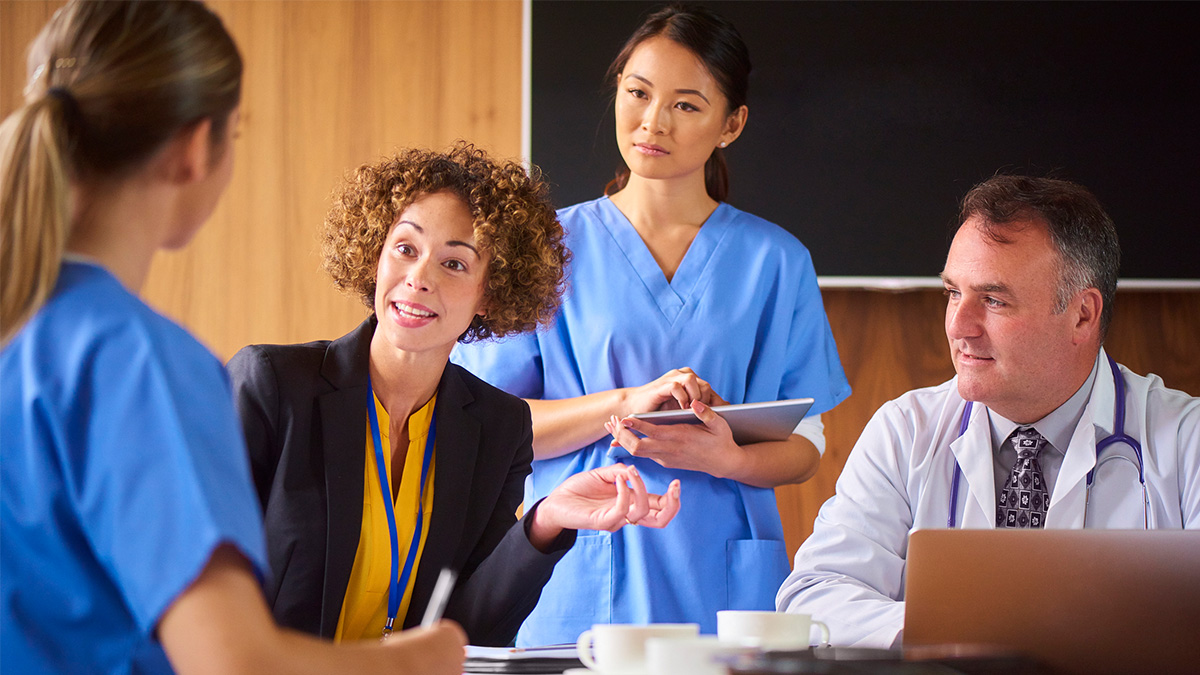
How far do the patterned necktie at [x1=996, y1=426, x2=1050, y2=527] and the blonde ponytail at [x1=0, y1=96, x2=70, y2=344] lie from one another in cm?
134

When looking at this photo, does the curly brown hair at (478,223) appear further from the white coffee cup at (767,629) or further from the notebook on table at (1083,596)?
the notebook on table at (1083,596)

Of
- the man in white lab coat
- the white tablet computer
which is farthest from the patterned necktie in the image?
the white tablet computer

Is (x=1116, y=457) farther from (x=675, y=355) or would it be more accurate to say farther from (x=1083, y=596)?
(x=675, y=355)

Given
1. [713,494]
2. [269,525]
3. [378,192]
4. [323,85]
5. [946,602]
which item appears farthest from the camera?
[323,85]

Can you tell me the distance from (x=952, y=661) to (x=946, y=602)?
27cm

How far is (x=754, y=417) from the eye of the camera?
1.63 m

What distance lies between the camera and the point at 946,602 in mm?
983

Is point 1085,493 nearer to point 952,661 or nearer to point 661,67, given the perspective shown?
point 952,661

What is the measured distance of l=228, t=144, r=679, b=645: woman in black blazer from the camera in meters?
1.33

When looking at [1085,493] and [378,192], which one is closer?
[1085,493]

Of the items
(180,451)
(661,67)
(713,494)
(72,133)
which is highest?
(661,67)

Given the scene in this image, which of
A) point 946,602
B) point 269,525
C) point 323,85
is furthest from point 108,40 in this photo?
point 323,85

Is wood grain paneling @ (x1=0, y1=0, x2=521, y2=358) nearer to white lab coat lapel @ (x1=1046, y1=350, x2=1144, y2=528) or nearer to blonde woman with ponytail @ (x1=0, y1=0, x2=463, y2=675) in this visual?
white lab coat lapel @ (x1=1046, y1=350, x2=1144, y2=528)

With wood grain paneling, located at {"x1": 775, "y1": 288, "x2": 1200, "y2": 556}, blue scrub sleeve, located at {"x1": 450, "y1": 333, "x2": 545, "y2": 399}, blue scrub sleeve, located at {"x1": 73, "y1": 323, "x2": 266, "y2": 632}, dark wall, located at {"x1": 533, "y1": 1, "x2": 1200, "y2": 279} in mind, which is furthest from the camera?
wood grain paneling, located at {"x1": 775, "y1": 288, "x2": 1200, "y2": 556}
